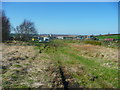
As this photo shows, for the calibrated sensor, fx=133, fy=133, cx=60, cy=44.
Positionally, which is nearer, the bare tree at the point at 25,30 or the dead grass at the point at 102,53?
the dead grass at the point at 102,53

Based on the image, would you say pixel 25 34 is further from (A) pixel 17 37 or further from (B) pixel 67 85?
(B) pixel 67 85

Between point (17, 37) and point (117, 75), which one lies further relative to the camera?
point (17, 37)

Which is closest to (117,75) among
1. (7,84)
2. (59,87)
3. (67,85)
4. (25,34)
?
(67,85)

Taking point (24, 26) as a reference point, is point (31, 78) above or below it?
below

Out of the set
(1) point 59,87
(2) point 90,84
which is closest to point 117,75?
(2) point 90,84

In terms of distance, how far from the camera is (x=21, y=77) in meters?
3.36

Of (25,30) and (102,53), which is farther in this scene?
(25,30)

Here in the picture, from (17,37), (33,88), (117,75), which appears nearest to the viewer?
(33,88)

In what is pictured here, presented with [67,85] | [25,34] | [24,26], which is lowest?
[67,85]

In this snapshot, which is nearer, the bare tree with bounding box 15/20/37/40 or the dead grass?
the dead grass

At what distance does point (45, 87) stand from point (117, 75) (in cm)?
212

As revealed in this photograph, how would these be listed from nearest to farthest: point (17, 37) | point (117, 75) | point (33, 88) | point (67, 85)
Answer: point (33, 88), point (67, 85), point (117, 75), point (17, 37)

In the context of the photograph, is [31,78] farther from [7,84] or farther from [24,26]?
[24,26]

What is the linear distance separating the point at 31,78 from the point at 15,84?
503mm
